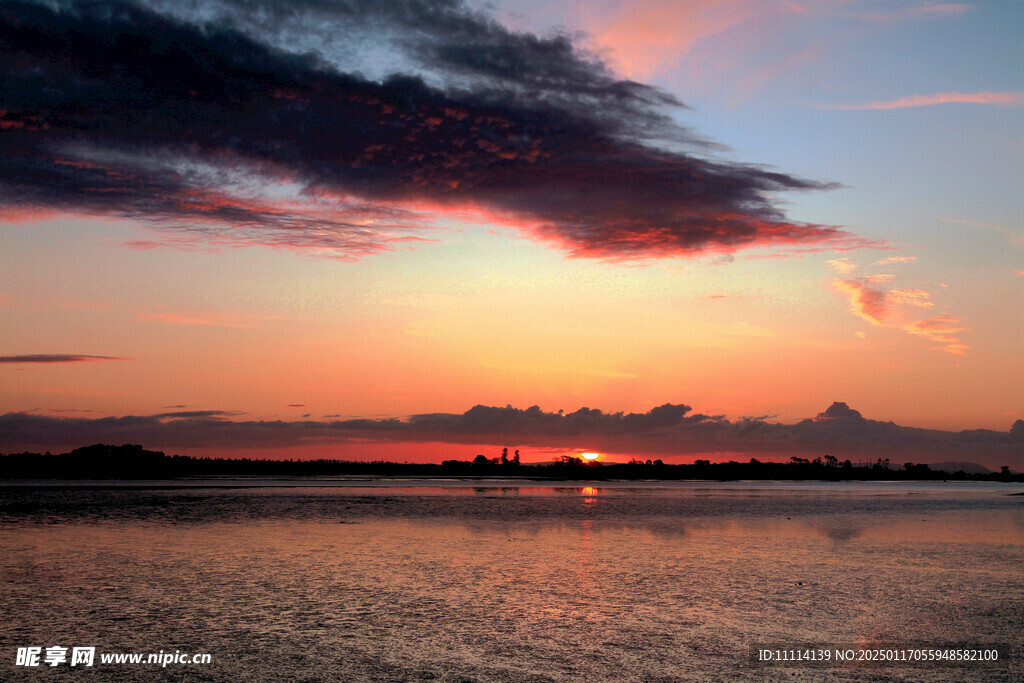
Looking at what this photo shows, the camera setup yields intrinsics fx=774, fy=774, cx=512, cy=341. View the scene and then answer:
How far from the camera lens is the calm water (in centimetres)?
1161

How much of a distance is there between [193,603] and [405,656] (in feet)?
19.4

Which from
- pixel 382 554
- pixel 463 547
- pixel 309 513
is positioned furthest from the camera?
pixel 309 513

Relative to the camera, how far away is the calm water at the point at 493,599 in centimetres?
1161

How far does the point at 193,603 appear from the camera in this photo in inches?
608

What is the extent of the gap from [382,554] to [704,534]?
13.7 m

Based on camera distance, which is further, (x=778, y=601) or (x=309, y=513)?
(x=309, y=513)

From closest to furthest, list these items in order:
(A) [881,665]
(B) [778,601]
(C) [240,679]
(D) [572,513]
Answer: (C) [240,679] < (A) [881,665] < (B) [778,601] < (D) [572,513]

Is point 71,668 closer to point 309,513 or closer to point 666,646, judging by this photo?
point 666,646

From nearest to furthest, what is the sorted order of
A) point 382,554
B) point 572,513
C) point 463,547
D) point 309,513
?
point 382,554 → point 463,547 → point 309,513 → point 572,513

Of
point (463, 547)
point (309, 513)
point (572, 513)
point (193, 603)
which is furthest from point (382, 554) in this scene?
point (572, 513)

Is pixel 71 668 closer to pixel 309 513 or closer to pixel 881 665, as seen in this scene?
pixel 881 665

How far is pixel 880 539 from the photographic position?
2958 cm

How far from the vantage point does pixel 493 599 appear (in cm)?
1633

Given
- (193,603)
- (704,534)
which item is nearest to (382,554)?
(193,603)
